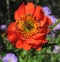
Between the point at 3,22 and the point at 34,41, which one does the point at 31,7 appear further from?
the point at 3,22

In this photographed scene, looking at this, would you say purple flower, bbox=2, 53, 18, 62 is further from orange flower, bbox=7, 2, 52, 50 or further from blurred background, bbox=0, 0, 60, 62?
orange flower, bbox=7, 2, 52, 50

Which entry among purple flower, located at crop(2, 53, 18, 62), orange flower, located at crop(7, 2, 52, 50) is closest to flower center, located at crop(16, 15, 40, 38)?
orange flower, located at crop(7, 2, 52, 50)

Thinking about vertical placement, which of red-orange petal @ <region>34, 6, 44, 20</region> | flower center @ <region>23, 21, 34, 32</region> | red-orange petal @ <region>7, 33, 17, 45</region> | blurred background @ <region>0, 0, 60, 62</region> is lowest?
blurred background @ <region>0, 0, 60, 62</region>

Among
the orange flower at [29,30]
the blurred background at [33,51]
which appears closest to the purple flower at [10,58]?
the blurred background at [33,51]

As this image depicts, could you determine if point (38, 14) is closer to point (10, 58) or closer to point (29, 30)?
point (29, 30)

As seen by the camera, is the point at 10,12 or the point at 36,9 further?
the point at 10,12

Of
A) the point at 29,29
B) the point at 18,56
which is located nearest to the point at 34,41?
the point at 29,29

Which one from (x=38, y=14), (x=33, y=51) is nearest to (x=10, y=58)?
(x=33, y=51)
